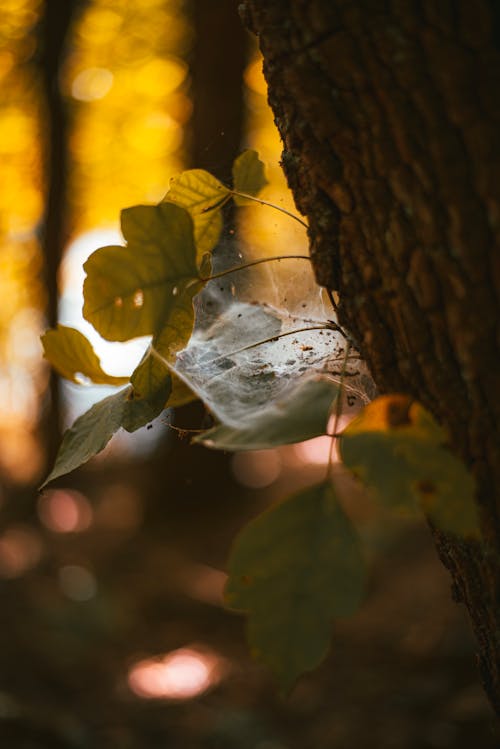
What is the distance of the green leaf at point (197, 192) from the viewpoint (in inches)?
30.6

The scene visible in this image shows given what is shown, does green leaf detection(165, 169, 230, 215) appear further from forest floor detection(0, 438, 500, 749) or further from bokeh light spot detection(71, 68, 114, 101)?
bokeh light spot detection(71, 68, 114, 101)

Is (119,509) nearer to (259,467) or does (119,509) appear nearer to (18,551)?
(18,551)

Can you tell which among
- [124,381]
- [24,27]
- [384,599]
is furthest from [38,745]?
[24,27]

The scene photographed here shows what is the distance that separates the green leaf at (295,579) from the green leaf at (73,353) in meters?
0.33

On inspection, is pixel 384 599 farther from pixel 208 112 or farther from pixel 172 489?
pixel 208 112

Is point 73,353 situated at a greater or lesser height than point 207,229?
lesser

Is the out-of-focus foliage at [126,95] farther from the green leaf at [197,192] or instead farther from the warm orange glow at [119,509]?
the green leaf at [197,192]

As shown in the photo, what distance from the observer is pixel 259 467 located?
8.84 metres

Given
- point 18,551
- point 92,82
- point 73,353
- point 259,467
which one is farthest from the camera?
point 259,467

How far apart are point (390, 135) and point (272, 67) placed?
5.9 inches

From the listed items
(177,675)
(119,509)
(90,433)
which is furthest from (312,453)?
(90,433)

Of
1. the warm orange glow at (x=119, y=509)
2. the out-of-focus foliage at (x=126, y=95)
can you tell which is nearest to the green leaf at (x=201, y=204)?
the warm orange glow at (x=119, y=509)

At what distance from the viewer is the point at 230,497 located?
19.9 feet

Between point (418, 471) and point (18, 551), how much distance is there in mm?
6066
